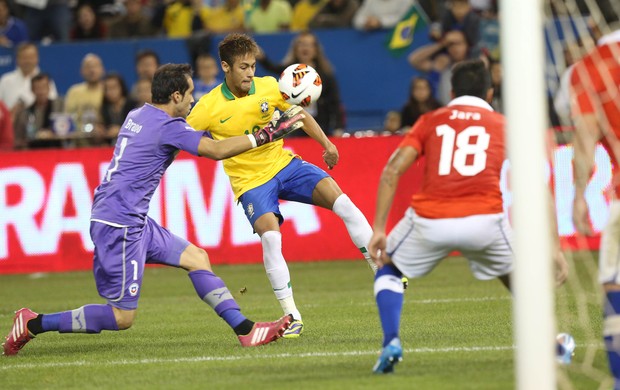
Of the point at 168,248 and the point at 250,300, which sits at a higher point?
the point at 168,248

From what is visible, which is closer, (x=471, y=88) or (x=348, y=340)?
(x=471, y=88)

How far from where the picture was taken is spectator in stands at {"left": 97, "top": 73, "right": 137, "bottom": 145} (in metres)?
16.4

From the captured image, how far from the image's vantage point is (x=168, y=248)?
867 cm

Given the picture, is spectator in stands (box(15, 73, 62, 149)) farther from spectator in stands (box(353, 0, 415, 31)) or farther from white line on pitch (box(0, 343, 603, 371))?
white line on pitch (box(0, 343, 603, 371))

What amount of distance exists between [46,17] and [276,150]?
10601 millimetres

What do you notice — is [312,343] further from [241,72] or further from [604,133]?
[604,133]

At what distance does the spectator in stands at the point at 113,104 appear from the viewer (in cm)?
1641

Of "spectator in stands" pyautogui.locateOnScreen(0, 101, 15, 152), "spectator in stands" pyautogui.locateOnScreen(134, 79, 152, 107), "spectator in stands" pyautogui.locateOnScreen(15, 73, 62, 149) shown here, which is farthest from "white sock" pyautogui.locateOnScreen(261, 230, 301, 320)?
"spectator in stands" pyautogui.locateOnScreen(0, 101, 15, 152)

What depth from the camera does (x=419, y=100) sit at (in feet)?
51.3

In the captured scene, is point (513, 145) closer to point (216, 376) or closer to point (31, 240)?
point (216, 376)

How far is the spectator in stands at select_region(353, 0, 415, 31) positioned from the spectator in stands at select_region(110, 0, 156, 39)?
3.64m

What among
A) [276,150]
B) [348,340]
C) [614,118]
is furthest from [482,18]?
[614,118]

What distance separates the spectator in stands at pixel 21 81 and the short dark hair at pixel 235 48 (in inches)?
323

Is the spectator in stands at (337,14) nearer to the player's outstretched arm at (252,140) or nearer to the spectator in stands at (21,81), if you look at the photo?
the spectator in stands at (21,81)
